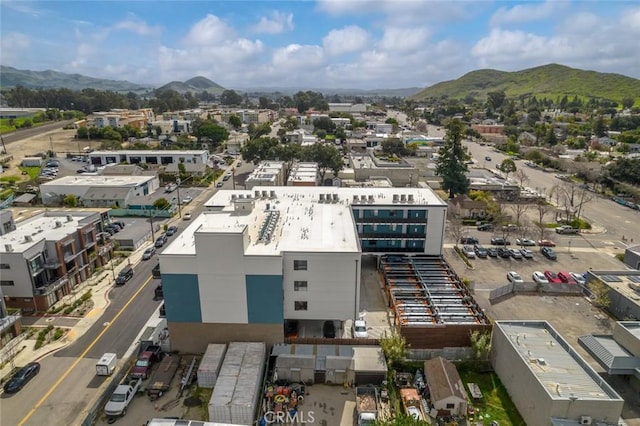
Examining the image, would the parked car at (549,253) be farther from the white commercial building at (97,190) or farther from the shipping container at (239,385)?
the white commercial building at (97,190)

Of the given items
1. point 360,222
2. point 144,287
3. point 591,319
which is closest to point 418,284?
point 360,222

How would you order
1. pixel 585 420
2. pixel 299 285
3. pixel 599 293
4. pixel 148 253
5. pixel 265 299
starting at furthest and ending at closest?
1. pixel 148 253
2. pixel 599 293
3. pixel 299 285
4. pixel 265 299
5. pixel 585 420

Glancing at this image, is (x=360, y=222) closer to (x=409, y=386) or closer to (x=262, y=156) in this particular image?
(x=409, y=386)

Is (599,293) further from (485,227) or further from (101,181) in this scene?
(101,181)

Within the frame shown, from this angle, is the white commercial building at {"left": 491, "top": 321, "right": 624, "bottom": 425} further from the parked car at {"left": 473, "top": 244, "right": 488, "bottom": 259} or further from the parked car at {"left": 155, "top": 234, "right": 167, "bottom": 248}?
the parked car at {"left": 155, "top": 234, "right": 167, "bottom": 248}

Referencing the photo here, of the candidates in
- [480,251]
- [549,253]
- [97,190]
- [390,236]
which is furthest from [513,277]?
[97,190]

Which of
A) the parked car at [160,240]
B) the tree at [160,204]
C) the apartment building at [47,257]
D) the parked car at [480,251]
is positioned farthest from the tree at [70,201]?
the parked car at [480,251]
